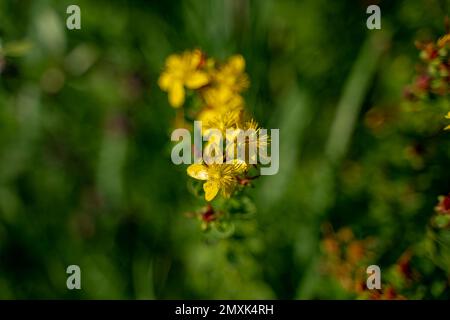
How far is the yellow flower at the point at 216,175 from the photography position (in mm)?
1127

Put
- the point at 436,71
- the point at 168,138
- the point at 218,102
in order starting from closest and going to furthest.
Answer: the point at 436,71, the point at 218,102, the point at 168,138

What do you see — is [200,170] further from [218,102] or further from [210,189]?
[218,102]

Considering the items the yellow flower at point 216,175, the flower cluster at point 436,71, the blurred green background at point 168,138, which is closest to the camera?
the yellow flower at point 216,175

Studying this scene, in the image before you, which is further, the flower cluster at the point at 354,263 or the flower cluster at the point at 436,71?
the flower cluster at the point at 354,263

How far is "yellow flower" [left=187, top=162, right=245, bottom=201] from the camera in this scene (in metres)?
1.13

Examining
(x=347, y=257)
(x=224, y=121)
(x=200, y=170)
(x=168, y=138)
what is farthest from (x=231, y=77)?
(x=347, y=257)

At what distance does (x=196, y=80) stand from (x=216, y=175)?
400mm

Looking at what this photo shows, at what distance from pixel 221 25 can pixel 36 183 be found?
99 cm

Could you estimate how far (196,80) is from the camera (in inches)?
55.8

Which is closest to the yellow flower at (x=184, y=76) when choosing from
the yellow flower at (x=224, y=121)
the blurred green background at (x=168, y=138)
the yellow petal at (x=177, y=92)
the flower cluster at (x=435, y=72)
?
the yellow petal at (x=177, y=92)

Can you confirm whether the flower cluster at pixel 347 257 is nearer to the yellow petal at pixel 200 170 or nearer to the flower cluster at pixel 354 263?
the flower cluster at pixel 354 263

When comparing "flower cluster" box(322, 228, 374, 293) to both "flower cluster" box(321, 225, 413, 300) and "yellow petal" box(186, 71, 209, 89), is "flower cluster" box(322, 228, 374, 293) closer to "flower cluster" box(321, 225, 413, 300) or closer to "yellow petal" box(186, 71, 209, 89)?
"flower cluster" box(321, 225, 413, 300)

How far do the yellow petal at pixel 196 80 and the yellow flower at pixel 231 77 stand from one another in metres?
0.03

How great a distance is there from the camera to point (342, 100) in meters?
1.87
